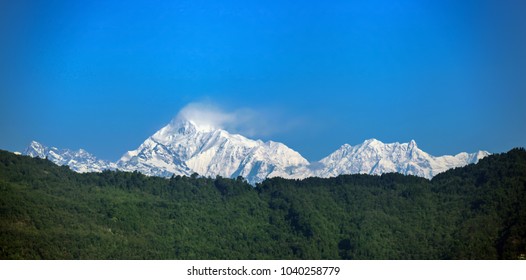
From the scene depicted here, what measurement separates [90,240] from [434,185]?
139ft

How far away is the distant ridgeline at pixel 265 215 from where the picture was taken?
79.4 m

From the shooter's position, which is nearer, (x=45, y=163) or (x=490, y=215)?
(x=490, y=215)

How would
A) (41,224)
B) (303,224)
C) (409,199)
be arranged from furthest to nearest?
(409,199) → (303,224) → (41,224)

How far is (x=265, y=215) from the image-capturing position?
97125mm

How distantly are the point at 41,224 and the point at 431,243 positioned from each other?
38.4 metres

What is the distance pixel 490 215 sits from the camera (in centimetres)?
8344

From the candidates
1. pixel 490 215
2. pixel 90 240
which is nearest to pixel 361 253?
pixel 490 215

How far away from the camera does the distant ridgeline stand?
7944 centimetres

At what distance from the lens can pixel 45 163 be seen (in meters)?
102

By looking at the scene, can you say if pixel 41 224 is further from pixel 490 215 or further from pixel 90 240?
pixel 490 215
